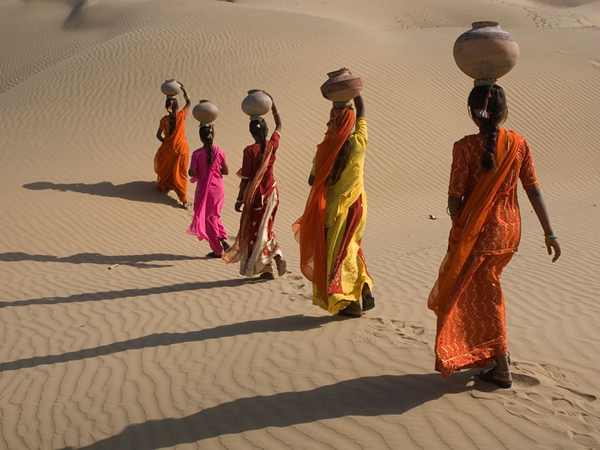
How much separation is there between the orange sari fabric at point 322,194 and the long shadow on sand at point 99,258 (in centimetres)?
451

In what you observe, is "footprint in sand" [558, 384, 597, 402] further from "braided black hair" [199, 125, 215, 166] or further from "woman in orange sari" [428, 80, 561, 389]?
"braided black hair" [199, 125, 215, 166]

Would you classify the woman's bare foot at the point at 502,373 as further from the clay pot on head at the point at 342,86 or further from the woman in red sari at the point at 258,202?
the woman in red sari at the point at 258,202

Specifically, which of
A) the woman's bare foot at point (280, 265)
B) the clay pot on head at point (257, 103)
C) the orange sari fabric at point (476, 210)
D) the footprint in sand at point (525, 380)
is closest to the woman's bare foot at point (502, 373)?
the footprint in sand at point (525, 380)

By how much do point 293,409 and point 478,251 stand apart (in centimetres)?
151

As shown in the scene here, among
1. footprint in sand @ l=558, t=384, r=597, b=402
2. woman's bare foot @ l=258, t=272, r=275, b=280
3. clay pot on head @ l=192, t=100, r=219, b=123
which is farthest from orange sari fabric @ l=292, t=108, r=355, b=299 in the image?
clay pot on head @ l=192, t=100, r=219, b=123

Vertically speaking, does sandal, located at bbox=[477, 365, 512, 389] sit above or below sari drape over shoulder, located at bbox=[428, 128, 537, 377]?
below

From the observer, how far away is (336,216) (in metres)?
5.88

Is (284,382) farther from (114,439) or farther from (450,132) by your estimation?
(450,132)

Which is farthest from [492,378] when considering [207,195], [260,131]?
[207,195]

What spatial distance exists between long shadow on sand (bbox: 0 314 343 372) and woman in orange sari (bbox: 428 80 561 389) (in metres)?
2.04

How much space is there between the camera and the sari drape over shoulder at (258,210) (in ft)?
25.4

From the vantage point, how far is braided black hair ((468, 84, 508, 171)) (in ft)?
13.6

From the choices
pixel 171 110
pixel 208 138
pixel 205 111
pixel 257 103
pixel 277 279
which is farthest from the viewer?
pixel 171 110

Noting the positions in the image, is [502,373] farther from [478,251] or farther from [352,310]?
[352,310]
